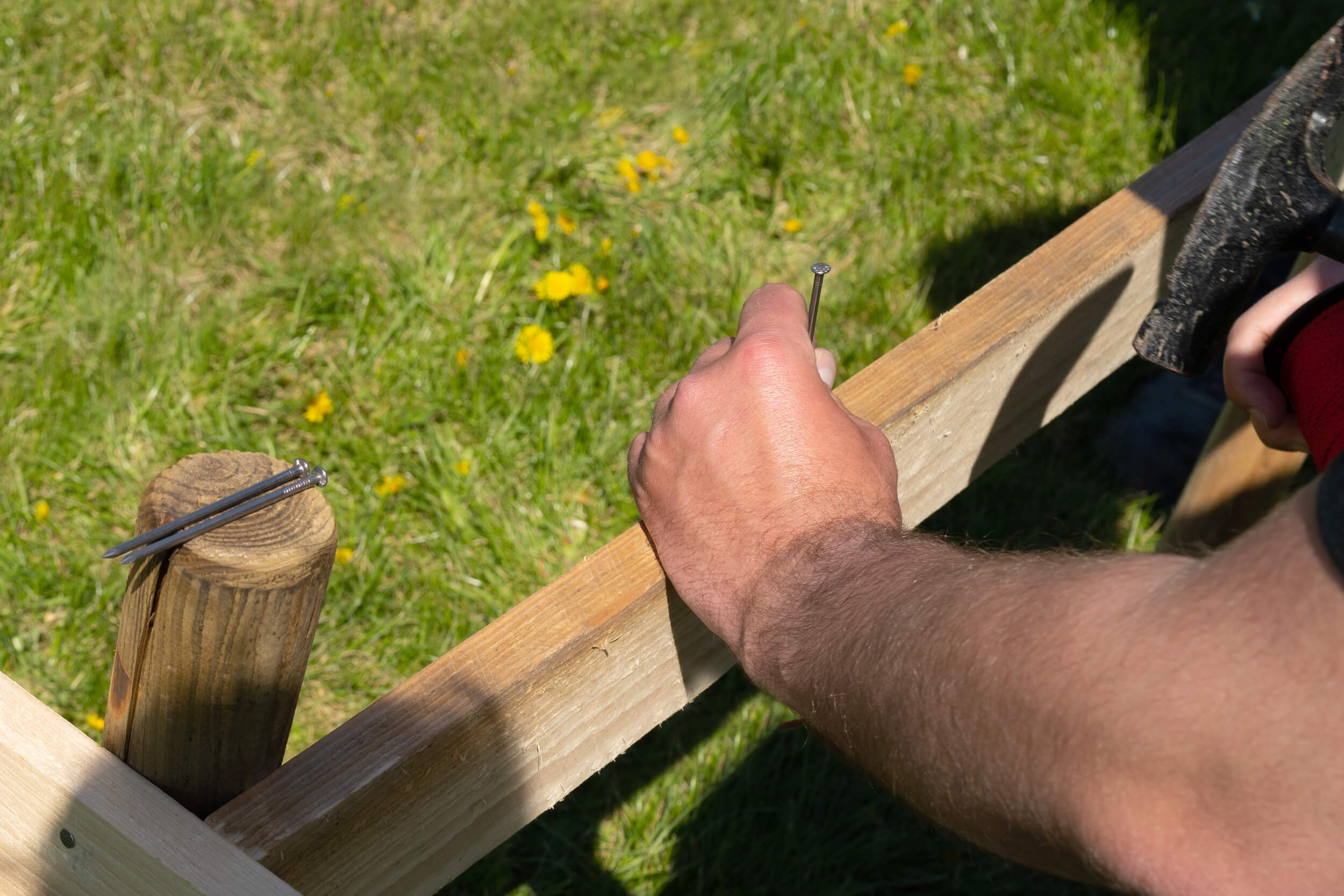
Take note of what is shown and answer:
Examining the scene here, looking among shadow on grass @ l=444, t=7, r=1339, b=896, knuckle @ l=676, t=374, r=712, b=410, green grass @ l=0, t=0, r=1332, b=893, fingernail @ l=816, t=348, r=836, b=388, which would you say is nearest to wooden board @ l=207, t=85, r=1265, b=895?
fingernail @ l=816, t=348, r=836, b=388

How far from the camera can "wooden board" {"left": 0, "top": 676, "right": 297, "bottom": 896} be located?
97cm

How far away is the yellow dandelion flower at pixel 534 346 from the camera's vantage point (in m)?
2.98

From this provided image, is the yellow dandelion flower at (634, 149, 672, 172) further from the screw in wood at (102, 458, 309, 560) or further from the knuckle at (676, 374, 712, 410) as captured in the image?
the screw in wood at (102, 458, 309, 560)

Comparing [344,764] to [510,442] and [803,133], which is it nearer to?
[510,442]

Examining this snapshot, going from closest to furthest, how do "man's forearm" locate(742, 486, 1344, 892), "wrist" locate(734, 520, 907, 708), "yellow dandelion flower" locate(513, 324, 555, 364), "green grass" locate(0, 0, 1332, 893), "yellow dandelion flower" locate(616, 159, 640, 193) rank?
"man's forearm" locate(742, 486, 1344, 892), "wrist" locate(734, 520, 907, 708), "green grass" locate(0, 0, 1332, 893), "yellow dandelion flower" locate(513, 324, 555, 364), "yellow dandelion flower" locate(616, 159, 640, 193)

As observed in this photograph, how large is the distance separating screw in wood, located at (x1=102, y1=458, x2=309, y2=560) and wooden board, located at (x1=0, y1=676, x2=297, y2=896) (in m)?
0.18

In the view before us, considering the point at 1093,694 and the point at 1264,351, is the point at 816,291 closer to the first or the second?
the point at 1264,351

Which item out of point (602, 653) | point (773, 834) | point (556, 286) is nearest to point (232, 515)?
point (602, 653)

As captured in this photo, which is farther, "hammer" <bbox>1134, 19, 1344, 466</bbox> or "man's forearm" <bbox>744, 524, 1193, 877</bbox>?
"hammer" <bbox>1134, 19, 1344, 466</bbox>

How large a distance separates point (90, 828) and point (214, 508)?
1.02ft

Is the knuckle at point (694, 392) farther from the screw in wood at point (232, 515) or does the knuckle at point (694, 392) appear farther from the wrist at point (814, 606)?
the screw in wood at point (232, 515)

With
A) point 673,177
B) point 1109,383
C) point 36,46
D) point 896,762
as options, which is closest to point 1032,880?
point 1109,383

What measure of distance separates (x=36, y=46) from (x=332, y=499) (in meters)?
2.04

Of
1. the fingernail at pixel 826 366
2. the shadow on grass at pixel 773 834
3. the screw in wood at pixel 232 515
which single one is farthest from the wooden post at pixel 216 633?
the shadow on grass at pixel 773 834
